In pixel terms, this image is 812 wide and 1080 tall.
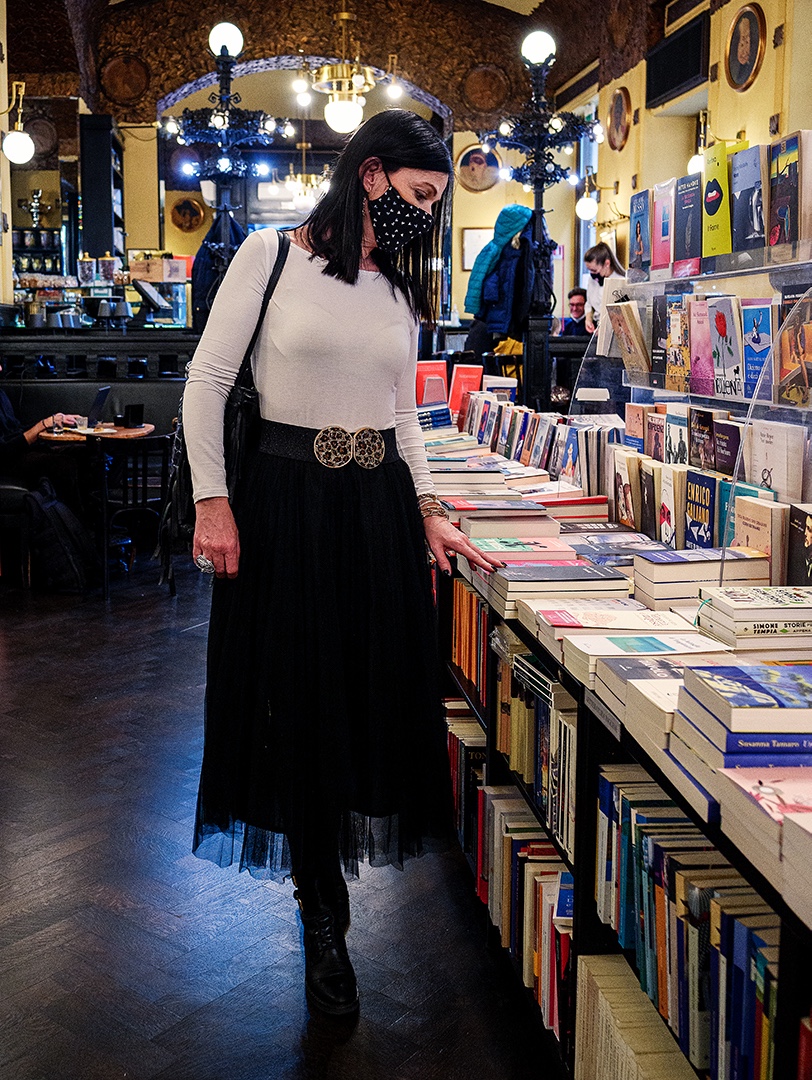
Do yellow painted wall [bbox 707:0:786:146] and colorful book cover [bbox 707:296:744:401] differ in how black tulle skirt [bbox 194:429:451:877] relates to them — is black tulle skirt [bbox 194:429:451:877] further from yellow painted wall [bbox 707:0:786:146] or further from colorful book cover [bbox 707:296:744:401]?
yellow painted wall [bbox 707:0:786:146]

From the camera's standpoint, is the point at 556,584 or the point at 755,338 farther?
the point at 755,338

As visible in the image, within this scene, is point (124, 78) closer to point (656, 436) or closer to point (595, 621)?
point (656, 436)

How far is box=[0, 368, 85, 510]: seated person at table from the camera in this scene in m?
5.97

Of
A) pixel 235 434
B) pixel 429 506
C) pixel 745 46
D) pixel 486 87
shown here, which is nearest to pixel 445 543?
pixel 429 506

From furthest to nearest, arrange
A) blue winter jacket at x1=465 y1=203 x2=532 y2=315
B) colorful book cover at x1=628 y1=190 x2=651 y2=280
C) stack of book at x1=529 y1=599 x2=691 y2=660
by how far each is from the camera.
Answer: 1. blue winter jacket at x1=465 y1=203 x2=532 y2=315
2. colorful book cover at x1=628 y1=190 x2=651 y2=280
3. stack of book at x1=529 y1=599 x2=691 y2=660

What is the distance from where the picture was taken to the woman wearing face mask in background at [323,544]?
6.24 ft

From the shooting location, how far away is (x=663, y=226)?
2.84 metres

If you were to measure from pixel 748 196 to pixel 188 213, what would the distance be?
1707cm

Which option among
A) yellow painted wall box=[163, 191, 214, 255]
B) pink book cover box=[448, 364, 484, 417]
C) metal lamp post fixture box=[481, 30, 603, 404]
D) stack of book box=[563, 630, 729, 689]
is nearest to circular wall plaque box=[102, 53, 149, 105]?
yellow painted wall box=[163, 191, 214, 255]

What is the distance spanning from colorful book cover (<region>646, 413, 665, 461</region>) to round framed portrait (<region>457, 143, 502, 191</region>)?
41.0 feet

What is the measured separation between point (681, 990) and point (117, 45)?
587 inches

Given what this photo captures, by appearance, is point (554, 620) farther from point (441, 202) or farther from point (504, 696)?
point (441, 202)

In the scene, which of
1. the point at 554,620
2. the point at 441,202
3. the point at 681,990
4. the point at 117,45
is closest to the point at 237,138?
the point at 117,45

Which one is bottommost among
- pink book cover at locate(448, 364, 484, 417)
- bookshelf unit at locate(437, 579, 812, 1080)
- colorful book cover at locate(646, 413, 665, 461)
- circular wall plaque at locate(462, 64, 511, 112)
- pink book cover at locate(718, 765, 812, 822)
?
bookshelf unit at locate(437, 579, 812, 1080)
